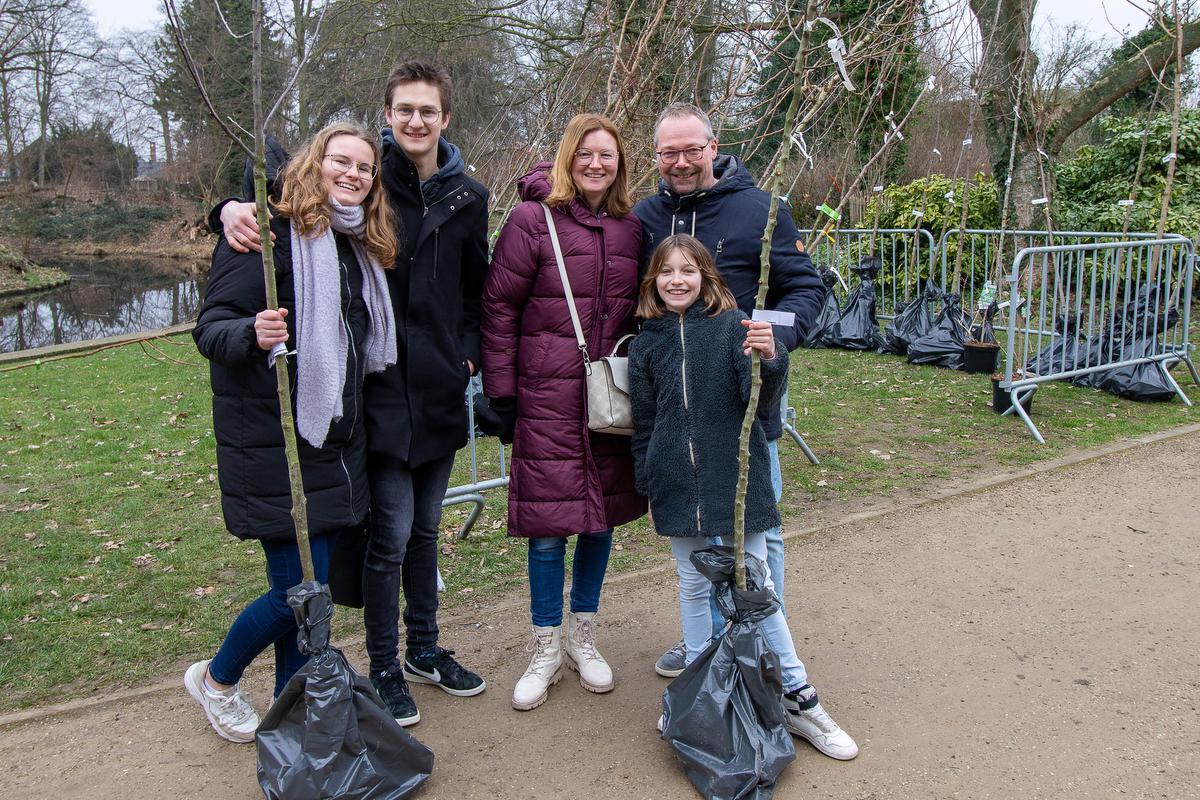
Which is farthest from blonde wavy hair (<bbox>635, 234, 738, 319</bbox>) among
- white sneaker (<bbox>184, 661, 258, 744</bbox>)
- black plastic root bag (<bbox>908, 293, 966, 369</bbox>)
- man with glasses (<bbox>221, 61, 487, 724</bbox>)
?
black plastic root bag (<bbox>908, 293, 966, 369</bbox>)

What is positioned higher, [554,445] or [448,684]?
[554,445]

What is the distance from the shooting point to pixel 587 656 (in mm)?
3137

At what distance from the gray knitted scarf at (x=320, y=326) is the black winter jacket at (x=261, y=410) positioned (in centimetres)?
3

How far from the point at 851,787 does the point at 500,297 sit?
5.70 feet

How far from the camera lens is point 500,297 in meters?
2.90

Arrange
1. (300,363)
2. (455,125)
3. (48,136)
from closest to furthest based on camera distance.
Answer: (300,363)
(455,125)
(48,136)

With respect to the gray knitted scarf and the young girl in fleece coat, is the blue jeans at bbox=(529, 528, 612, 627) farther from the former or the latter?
the gray knitted scarf

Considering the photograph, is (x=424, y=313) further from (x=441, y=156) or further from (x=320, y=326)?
(x=441, y=156)

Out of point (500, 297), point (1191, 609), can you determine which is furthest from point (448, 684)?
point (1191, 609)

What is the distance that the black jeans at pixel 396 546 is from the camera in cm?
278

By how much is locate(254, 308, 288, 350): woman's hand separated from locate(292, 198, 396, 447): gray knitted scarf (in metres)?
0.16

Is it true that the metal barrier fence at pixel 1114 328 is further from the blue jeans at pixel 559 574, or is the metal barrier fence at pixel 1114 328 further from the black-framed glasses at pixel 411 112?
the black-framed glasses at pixel 411 112

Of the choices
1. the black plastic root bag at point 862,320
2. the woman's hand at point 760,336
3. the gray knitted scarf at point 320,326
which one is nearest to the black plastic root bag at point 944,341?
the black plastic root bag at point 862,320

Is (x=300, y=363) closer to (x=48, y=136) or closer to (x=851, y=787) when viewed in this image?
(x=851, y=787)
